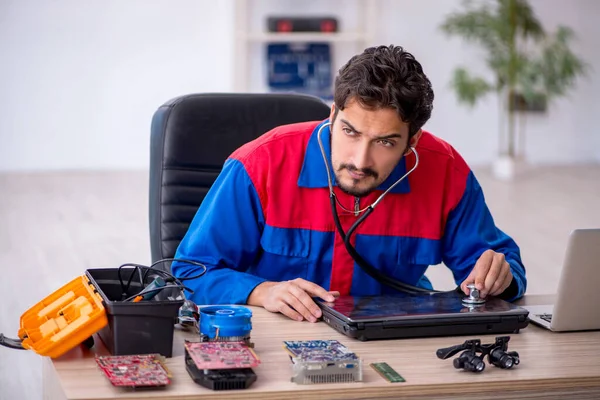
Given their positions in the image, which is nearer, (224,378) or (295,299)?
(224,378)

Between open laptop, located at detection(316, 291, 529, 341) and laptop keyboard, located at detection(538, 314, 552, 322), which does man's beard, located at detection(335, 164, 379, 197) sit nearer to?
open laptop, located at detection(316, 291, 529, 341)

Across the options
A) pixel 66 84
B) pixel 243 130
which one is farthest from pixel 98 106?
pixel 243 130

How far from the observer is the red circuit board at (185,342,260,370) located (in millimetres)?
1268

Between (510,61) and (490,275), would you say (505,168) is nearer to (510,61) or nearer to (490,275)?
(510,61)

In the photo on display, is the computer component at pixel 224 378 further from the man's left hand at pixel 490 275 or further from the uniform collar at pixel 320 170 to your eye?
the uniform collar at pixel 320 170

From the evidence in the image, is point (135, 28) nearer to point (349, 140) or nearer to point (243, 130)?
point (243, 130)

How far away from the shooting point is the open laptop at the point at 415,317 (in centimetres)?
152

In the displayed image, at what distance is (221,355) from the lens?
1.31 meters

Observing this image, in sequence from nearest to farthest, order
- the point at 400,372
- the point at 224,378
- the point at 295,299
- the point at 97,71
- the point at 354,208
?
1. the point at 224,378
2. the point at 400,372
3. the point at 295,299
4. the point at 354,208
5. the point at 97,71

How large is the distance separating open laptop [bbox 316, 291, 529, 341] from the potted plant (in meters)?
5.75

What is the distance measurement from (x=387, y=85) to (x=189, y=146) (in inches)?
26.6

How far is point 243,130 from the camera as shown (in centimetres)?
230

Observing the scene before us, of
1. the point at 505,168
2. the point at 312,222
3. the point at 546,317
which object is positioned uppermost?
the point at 312,222

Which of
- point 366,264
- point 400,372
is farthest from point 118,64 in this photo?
point 400,372
